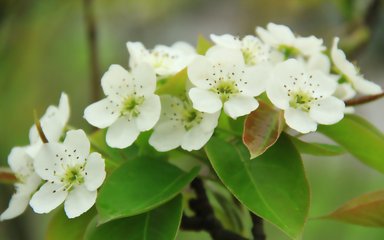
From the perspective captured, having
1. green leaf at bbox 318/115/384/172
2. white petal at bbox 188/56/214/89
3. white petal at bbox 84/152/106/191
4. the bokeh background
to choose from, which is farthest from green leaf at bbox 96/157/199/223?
the bokeh background

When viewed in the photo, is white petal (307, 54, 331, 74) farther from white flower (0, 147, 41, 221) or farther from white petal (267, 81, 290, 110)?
white flower (0, 147, 41, 221)

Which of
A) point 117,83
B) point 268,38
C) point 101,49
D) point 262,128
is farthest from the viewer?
point 101,49

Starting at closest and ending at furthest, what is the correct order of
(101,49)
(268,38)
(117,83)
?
(117,83), (268,38), (101,49)

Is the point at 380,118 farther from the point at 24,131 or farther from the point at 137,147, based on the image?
the point at 137,147

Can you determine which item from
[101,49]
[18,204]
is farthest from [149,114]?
[101,49]

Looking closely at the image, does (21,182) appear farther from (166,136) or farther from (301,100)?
(301,100)
